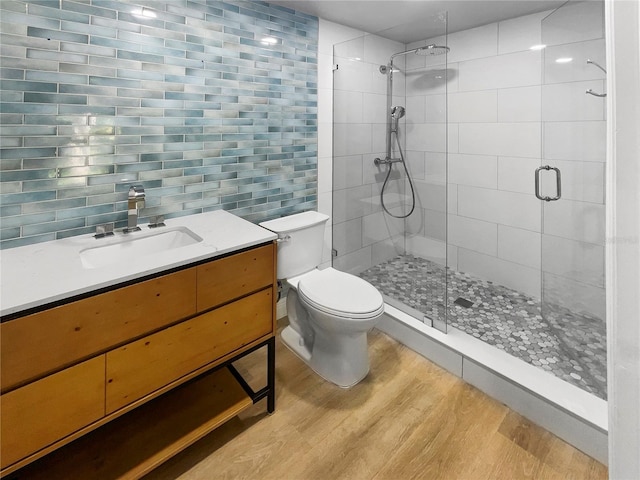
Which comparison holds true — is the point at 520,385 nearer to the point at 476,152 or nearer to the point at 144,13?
the point at 476,152

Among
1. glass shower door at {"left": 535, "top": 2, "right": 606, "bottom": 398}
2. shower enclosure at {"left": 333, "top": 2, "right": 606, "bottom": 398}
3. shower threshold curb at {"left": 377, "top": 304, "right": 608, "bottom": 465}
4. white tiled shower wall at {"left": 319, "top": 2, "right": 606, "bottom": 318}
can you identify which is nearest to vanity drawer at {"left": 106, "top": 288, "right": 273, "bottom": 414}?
shower threshold curb at {"left": 377, "top": 304, "right": 608, "bottom": 465}

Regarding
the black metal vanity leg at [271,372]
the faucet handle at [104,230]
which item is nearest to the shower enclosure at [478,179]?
the black metal vanity leg at [271,372]

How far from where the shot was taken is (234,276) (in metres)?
1.47

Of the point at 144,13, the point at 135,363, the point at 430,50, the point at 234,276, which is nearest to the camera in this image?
the point at 135,363

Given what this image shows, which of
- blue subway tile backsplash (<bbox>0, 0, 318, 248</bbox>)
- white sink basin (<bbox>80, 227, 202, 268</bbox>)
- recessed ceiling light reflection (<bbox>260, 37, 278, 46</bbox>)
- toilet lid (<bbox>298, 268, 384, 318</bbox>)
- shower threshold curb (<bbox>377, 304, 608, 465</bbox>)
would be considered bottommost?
shower threshold curb (<bbox>377, 304, 608, 465</bbox>)

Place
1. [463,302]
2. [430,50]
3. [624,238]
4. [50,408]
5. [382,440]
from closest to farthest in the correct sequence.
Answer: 1. [624,238]
2. [50,408]
3. [382,440]
4. [430,50]
5. [463,302]

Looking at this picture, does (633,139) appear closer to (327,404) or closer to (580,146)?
(327,404)

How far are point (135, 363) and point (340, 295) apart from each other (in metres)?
1.06

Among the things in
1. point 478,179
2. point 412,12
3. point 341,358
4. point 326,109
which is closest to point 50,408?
point 341,358

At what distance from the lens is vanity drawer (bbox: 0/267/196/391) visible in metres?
0.98

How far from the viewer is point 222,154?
82.6 inches

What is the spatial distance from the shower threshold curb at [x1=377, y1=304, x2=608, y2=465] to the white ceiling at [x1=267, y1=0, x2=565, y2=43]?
79.3 inches

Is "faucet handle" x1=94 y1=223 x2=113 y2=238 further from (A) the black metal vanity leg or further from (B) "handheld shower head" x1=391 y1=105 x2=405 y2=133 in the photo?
(B) "handheld shower head" x1=391 y1=105 x2=405 y2=133

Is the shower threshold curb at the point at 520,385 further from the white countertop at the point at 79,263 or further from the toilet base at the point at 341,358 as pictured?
the white countertop at the point at 79,263
